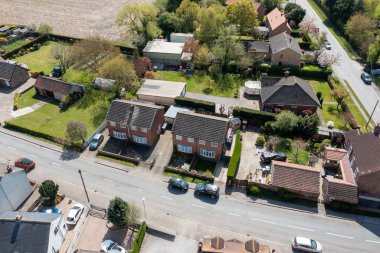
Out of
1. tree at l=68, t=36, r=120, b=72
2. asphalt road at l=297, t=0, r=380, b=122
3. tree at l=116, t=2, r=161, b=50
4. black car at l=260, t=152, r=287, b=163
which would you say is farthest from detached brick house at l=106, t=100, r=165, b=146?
asphalt road at l=297, t=0, r=380, b=122

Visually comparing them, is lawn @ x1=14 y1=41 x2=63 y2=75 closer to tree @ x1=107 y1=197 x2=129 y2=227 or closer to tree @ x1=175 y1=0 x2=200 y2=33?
tree @ x1=175 y1=0 x2=200 y2=33

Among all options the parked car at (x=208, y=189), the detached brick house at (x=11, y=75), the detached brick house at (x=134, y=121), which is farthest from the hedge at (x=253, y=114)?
the detached brick house at (x=11, y=75)

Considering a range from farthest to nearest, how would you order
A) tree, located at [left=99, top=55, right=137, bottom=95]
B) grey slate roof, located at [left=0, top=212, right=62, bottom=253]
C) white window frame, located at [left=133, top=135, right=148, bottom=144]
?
tree, located at [left=99, top=55, right=137, bottom=95]
white window frame, located at [left=133, top=135, right=148, bottom=144]
grey slate roof, located at [left=0, top=212, right=62, bottom=253]

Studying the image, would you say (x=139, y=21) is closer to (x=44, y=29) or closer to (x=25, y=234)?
(x=44, y=29)

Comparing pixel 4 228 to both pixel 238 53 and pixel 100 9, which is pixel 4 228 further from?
pixel 100 9

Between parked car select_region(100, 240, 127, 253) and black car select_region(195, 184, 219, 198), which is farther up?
black car select_region(195, 184, 219, 198)

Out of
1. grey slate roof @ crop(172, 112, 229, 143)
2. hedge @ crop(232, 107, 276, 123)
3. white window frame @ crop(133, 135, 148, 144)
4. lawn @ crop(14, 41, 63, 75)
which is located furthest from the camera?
lawn @ crop(14, 41, 63, 75)

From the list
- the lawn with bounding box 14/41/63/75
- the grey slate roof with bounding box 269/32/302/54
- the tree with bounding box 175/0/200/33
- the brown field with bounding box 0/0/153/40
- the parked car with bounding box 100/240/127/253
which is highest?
the tree with bounding box 175/0/200/33

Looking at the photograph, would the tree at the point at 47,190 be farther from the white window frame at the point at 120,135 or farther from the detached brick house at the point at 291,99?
the detached brick house at the point at 291,99
